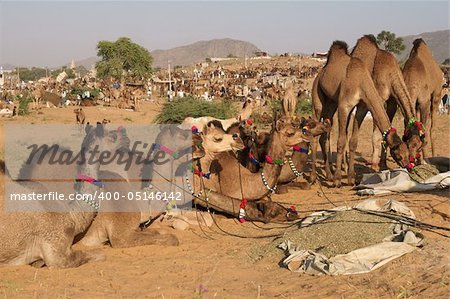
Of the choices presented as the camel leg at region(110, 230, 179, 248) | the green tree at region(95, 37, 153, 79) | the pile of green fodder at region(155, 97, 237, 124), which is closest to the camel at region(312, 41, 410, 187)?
the camel leg at region(110, 230, 179, 248)

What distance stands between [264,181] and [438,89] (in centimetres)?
Result: 651

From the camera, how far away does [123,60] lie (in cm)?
6103

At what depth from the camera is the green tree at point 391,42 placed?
242 feet

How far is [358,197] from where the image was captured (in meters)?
9.59

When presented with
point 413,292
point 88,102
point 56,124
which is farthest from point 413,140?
point 88,102

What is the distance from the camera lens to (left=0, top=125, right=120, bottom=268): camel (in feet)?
19.6

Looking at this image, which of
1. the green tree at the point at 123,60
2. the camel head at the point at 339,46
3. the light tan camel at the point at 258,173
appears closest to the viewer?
the light tan camel at the point at 258,173

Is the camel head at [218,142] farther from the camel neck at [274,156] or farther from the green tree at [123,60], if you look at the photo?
the green tree at [123,60]

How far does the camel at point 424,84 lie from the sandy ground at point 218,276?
4.90m

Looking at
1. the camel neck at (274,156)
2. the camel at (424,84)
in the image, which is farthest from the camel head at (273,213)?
the camel at (424,84)

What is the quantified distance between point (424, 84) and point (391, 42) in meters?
66.4

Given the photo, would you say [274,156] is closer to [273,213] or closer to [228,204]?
[273,213]

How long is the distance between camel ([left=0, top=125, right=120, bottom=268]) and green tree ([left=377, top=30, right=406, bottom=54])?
70.4 meters

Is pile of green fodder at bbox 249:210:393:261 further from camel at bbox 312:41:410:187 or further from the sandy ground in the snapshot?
camel at bbox 312:41:410:187
